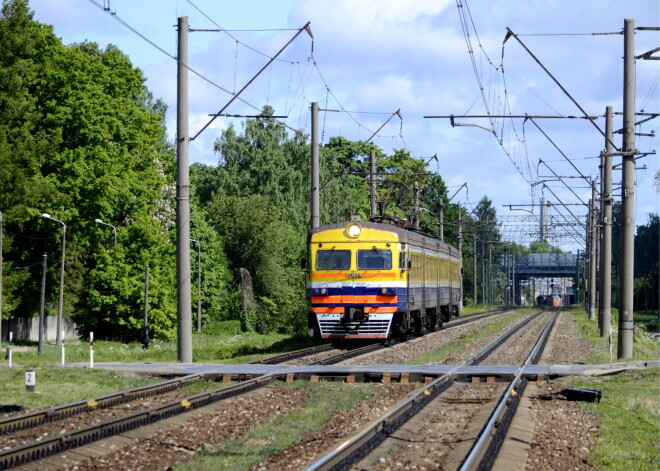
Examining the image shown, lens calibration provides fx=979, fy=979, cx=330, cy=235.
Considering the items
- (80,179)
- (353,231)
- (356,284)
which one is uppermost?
(80,179)

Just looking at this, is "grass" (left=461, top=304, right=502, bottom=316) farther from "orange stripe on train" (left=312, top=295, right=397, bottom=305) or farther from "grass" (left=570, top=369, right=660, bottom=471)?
"grass" (left=570, top=369, right=660, bottom=471)

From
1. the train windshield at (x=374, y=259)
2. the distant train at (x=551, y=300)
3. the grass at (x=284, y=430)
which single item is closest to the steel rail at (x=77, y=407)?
the grass at (x=284, y=430)

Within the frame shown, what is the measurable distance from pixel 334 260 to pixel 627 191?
8489 mm

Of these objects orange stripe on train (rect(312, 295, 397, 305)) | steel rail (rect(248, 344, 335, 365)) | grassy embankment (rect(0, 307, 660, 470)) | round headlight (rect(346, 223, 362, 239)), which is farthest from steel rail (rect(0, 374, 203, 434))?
round headlight (rect(346, 223, 362, 239))

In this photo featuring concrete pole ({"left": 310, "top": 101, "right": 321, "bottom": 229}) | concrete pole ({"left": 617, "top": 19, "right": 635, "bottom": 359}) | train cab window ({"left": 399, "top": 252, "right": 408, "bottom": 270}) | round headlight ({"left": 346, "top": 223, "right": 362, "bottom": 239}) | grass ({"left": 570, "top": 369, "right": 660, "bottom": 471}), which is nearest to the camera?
grass ({"left": 570, "top": 369, "right": 660, "bottom": 471})

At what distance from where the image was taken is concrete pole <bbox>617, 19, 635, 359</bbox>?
22359mm

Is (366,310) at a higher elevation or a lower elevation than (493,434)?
higher

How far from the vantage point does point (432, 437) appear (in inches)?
490

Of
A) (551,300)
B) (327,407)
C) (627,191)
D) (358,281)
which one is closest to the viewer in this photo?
(327,407)

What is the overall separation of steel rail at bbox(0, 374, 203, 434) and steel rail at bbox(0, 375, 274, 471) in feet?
3.54

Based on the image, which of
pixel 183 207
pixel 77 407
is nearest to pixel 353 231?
pixel 183 207

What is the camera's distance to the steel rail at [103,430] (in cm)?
1052

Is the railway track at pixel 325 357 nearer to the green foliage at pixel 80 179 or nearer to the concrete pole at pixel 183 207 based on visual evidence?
the concrete pole at pixel 183 207

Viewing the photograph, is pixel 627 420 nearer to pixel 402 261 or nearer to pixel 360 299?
pixel 360 299
